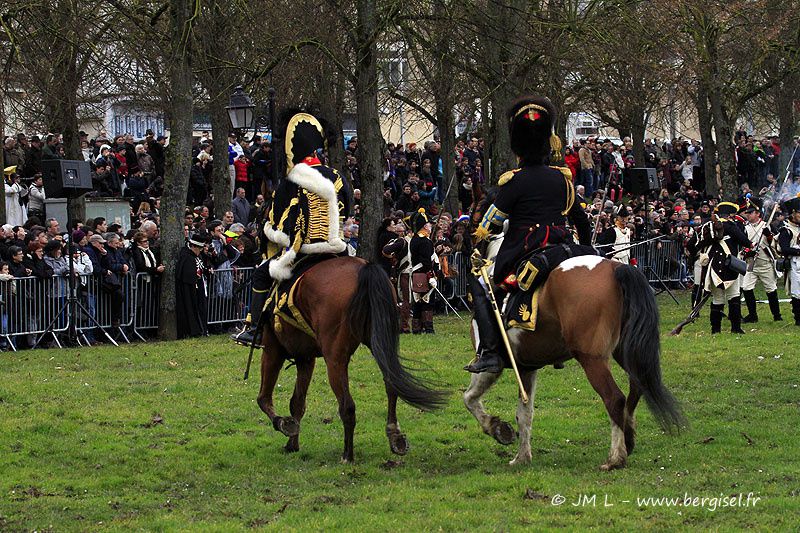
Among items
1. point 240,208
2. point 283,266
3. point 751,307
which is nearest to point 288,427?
point 283,266

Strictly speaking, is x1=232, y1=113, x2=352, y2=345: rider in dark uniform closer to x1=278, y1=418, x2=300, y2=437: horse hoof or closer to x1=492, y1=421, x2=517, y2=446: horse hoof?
x1=278, y1=418, x2=300, y2=437: horse hoof

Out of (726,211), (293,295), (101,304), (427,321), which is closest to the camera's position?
(293,295)

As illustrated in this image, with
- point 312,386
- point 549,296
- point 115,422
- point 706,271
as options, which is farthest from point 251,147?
point 549,296

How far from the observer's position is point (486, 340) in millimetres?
11438

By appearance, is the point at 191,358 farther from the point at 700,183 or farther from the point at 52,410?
the point at 700,183

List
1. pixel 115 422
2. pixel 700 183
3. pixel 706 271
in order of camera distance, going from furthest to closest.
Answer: pixel 700 183 < pixel 706 271 < pixel 115 422

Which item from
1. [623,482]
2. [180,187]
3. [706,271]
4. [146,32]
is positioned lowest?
[623,482]

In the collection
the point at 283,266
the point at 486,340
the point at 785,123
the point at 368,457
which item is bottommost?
the point at 368,457

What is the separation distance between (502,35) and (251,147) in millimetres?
9480

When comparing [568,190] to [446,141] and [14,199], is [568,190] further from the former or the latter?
[446,141]

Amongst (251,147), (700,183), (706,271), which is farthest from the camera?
(700,183)

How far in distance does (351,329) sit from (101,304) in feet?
35.0

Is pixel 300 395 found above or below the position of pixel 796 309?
below

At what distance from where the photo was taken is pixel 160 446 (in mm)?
12281
